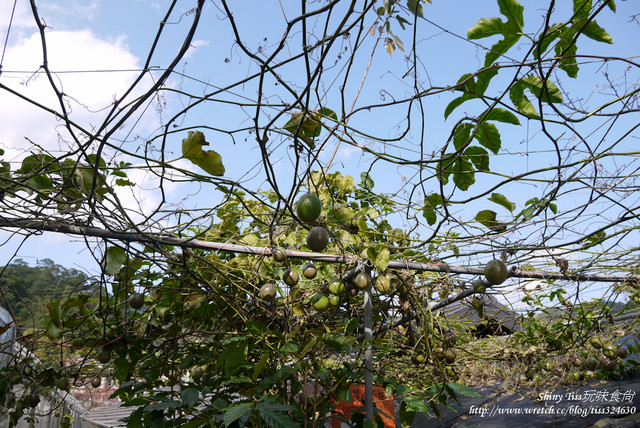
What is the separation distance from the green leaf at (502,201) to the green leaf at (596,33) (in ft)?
2.28

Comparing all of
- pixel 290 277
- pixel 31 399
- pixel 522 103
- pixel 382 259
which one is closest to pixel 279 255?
pixel 290 277

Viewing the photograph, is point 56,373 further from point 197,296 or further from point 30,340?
point 197,296

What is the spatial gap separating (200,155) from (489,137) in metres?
1.13

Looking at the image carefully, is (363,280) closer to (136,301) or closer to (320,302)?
(320,302)

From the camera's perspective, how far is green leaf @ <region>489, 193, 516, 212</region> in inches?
77.3

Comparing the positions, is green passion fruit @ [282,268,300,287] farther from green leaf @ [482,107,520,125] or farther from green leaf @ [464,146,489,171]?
green leaf @ [482,107,520,125]

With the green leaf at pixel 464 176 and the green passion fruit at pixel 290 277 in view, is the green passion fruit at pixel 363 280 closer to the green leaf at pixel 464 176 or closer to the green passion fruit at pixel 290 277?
the green passion fruit at pixel 290 277

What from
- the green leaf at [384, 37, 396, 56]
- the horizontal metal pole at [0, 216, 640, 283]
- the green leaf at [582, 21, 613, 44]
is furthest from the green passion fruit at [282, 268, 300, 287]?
the green leaf at [582, 21, 613, 44]

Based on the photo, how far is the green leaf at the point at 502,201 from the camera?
1.96 meters

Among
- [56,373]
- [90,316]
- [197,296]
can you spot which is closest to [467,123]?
[197,296]

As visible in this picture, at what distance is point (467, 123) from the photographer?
169cm

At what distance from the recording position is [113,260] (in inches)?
80.5

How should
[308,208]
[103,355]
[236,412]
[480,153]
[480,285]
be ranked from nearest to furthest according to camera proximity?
[236,412] < [308,208] < [480,153] < [480,285] < [103,355]

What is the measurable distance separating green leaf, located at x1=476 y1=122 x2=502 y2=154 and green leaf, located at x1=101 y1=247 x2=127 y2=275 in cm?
166
